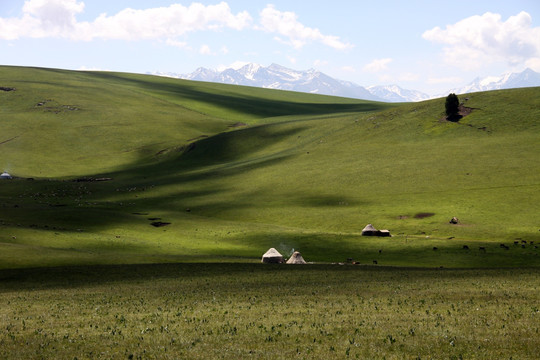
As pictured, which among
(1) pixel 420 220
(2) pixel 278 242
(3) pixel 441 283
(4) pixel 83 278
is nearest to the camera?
(3) pixel 441 283

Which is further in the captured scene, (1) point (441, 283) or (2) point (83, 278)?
(2) point (83, 278)

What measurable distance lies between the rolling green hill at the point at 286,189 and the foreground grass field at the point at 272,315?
52.2ft

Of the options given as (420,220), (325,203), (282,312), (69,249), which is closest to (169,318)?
(282,312)

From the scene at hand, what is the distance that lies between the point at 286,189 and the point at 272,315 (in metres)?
83.5

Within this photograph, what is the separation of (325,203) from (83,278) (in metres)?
58.4

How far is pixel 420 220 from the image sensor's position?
262 ft

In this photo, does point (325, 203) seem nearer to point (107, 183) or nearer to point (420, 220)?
point (420, 220)

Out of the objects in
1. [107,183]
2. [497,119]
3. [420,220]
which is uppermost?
[497,119]

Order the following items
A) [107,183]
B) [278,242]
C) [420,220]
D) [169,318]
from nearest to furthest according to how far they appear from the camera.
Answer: [169,318] < [278,242] < [420,220] < [107,183]

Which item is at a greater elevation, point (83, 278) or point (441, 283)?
point (441, 283)

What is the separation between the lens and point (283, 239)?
71.5 meters

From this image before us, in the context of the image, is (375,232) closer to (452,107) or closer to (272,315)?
(272,315)

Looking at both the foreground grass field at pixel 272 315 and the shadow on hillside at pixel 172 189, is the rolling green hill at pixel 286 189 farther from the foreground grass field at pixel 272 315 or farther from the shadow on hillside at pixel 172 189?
the foreground grass field at pixel 272 315

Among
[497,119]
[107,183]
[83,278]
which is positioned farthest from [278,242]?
[497,119]
